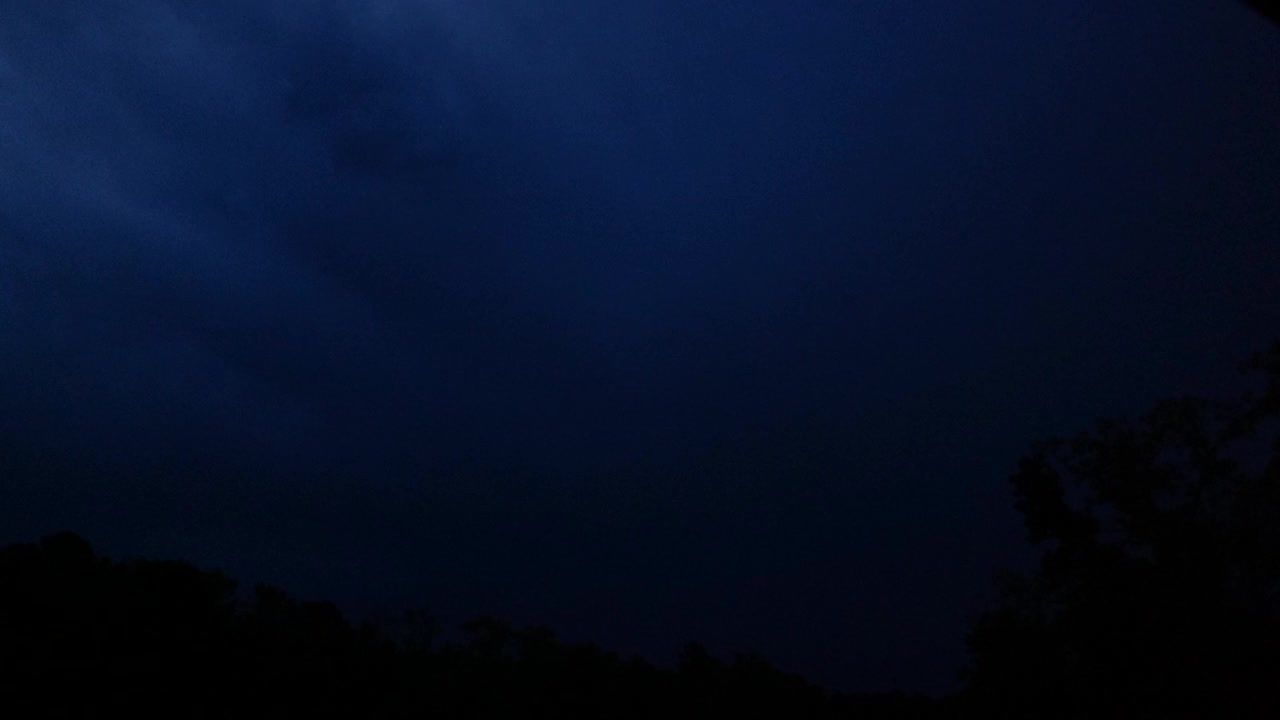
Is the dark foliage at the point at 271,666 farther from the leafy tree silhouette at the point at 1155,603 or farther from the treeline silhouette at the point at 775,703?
the leafy tree silhouette at the point at 1155,603

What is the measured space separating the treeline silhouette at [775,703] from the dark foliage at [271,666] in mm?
62

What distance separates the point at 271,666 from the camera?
79.7 feet

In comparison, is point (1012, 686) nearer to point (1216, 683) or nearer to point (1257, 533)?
point (1216, 683)

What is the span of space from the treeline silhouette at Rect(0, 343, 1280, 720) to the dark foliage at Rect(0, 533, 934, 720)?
0.20 ft

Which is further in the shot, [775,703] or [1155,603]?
[775,703]

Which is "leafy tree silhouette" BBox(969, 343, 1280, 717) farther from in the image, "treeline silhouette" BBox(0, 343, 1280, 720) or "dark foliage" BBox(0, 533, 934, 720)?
"dark foliage" BBox(0, 533, 934, 720)

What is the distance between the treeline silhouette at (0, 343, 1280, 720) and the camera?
18.8 metres

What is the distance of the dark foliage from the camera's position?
68.3 feet

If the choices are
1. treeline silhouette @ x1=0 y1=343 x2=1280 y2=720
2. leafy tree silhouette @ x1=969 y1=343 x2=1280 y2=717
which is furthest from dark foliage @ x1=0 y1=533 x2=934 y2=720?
leafy tree silhouette @ x1=969 y1=343 x2=1280 y2=717

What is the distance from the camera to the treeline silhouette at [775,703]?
61.6 ft

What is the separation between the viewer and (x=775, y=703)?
99.8ft

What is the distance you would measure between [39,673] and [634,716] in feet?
51.4

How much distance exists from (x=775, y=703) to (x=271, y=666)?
16.3 metres

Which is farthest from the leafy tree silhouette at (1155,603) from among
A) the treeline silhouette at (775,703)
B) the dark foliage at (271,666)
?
the dark foliage at (271,666)
